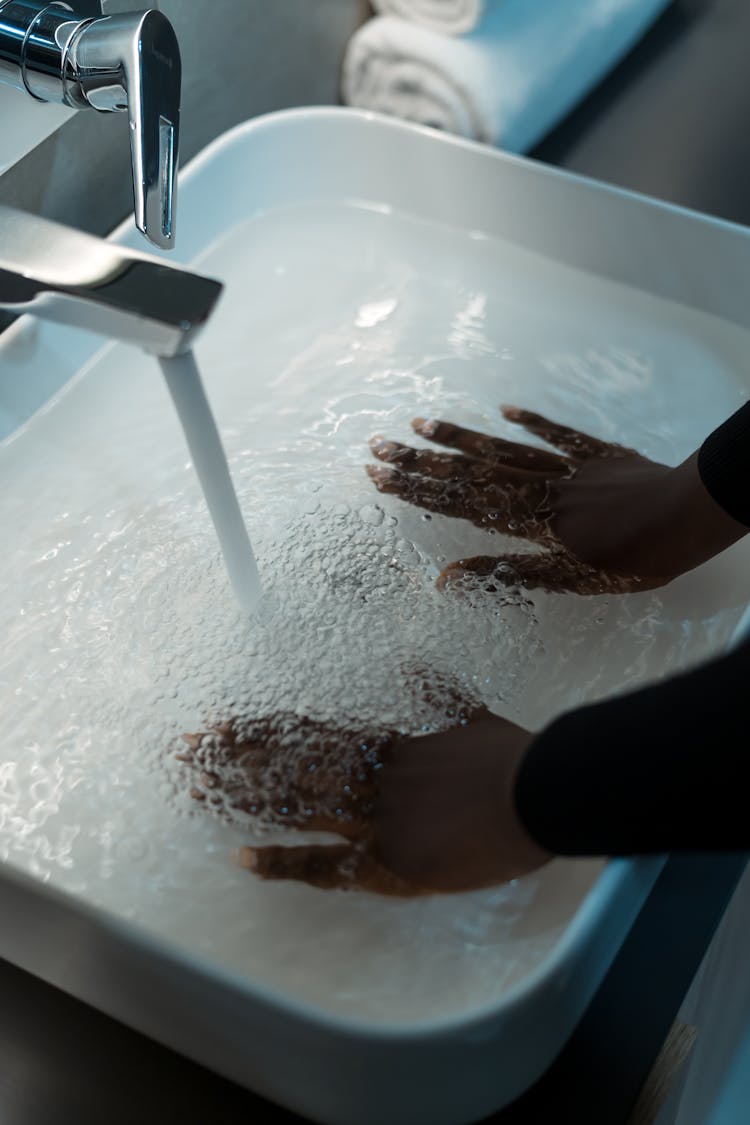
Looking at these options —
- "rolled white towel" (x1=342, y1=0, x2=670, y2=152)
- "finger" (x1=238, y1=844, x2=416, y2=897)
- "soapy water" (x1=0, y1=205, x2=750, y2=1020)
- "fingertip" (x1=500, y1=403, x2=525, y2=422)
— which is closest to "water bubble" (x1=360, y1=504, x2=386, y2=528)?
"soapy water" (x1=0, y1=205, x2=750, y2=1020)

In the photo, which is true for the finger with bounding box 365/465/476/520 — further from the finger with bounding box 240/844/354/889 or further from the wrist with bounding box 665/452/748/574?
the finger with bounding box 240/844/354/889

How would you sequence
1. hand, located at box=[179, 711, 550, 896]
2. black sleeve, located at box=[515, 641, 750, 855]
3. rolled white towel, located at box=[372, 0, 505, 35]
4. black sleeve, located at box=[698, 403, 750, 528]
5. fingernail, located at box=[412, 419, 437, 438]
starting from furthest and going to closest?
rolled white towel, located at box=[372, 0, 505, 35], fingernail, located at box=[412, 419, 437, 438], black sleeve, located at box=[698, 403, 750, 528], hand, located at box=[179, 711, 550, 896], black sleeve, located at box=[515, 641, 750, 855]

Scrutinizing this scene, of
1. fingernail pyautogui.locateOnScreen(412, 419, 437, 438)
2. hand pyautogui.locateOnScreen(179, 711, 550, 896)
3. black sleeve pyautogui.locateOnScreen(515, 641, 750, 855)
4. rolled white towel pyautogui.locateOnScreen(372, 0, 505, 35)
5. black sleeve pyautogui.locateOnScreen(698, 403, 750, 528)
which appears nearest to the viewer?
black sleeve pyautogui.locateOnScreen(515, 641, 750, 855)

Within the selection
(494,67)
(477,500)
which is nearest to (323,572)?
(477,500)

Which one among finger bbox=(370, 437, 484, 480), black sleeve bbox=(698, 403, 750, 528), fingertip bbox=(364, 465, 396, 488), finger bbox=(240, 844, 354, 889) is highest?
black sleeve bbox=(698, 403, 750, 528)

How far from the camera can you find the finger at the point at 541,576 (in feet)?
2.26

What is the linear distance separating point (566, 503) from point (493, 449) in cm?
6

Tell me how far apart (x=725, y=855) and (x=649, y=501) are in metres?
0.22

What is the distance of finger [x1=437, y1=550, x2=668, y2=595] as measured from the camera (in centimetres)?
69

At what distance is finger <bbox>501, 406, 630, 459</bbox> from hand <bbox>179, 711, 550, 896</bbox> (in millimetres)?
230

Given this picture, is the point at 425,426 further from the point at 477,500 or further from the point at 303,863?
the point at 303,863

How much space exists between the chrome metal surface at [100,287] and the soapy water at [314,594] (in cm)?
21

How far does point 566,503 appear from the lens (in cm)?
74

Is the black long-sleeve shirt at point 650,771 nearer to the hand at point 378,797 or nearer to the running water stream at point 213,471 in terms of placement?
the hand at point 378,797
